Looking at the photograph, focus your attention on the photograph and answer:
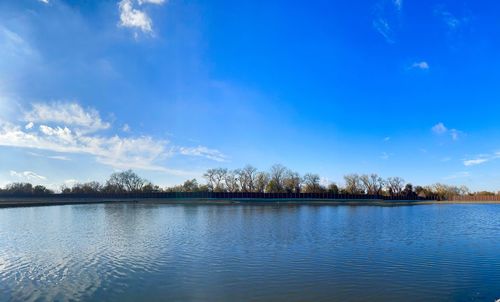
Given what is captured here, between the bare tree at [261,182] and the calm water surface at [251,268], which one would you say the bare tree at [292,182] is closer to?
the bare tree at [261,182]

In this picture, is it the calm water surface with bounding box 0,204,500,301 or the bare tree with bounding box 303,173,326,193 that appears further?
the bare tree with bounding box 303,173,326,193

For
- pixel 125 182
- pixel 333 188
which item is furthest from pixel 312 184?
pixel 125 182

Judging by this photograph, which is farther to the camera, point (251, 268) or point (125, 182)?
point (125, 182)

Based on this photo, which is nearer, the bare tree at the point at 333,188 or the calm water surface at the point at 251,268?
the calm water surface at the point at 251,268

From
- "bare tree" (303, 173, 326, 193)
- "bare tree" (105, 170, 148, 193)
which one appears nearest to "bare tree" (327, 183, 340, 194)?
"bare tree" (303, 173, 326, 193)

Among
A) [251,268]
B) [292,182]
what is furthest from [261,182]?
[251,268]

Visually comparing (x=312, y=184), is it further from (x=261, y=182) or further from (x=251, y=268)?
(x=251, y=268)

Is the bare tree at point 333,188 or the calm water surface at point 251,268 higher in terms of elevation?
the bare tree at point 333,188

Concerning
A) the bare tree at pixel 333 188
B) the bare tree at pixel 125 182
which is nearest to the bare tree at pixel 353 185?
the bare tree at pixel 333 188

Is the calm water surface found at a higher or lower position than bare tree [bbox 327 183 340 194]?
lower

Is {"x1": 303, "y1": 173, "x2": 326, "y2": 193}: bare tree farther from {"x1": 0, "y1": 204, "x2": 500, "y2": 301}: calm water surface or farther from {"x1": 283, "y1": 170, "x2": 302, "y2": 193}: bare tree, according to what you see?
{"x1": 0, "y1": 204, "x2": 500, "y2": 301}: calm water surface

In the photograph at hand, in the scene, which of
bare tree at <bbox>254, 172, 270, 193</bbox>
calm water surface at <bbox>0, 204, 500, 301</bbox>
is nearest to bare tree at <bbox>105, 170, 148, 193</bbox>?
bare tree at <bbox>254, 172, 270, 193</bbox>

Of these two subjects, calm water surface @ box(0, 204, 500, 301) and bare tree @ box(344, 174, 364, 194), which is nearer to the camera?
calm water surface @ box(0, 204, 500, 301)

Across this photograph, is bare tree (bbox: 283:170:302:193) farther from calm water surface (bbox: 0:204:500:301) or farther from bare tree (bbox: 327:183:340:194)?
calm water surface (bbox: 0:204:500:301)
